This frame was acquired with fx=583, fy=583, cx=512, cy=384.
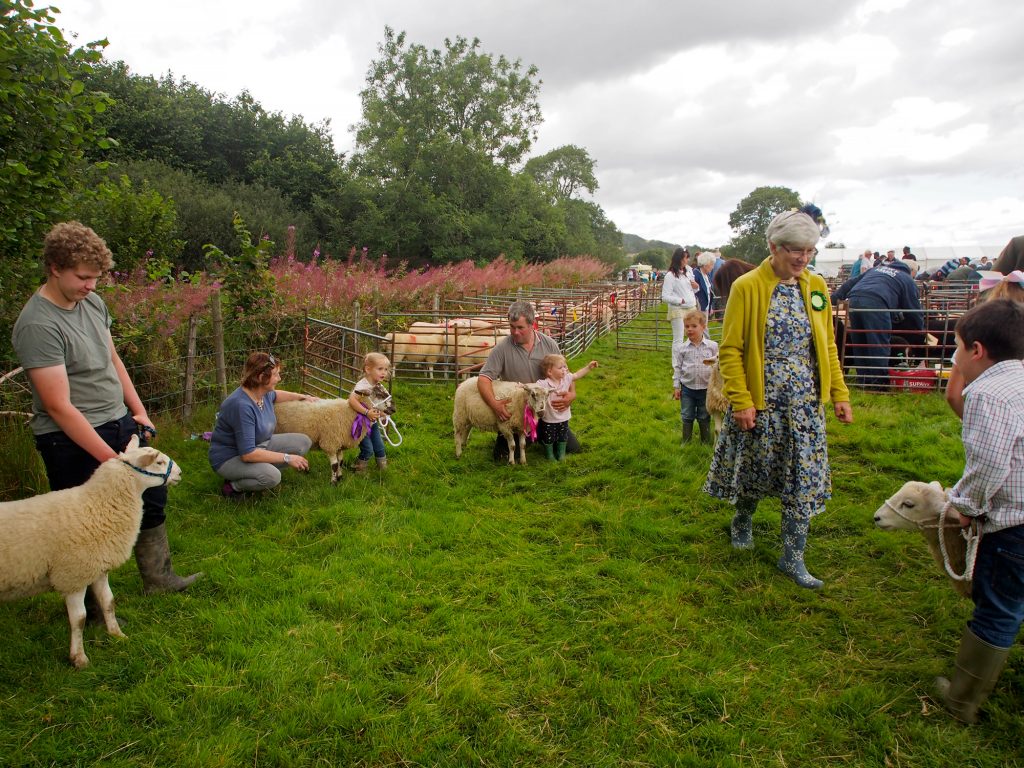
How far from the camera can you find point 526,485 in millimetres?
5512

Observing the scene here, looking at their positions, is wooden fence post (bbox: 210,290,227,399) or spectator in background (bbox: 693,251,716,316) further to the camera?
spectator in background (bbox: 693,251,716,316)

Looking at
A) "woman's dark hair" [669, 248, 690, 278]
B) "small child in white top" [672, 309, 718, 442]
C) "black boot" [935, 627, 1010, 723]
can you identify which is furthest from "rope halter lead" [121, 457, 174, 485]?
"woman's dark hair" [669, 248, 690, 278]

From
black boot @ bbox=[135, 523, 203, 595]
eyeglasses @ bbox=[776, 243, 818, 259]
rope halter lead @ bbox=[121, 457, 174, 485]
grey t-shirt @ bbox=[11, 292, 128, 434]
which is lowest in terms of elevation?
black boot @ bbox=[135, 523, 203, 595]

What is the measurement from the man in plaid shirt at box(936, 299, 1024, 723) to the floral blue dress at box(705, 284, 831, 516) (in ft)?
2.64

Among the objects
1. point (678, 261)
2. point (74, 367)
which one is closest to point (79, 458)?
point (74, 367)

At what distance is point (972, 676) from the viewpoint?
259cm

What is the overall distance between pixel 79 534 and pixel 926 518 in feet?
14.4

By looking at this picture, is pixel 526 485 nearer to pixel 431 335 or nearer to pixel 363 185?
pixel 431 335

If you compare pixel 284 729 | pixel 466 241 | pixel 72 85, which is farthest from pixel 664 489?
pixel 466 241

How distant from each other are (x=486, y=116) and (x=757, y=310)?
3584cm

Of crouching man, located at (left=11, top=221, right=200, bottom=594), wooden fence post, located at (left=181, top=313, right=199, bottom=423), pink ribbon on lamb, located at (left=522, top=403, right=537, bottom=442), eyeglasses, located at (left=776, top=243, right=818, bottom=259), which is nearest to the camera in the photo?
crouching man, located at (left=11, top=221, right=200, bottom=594)

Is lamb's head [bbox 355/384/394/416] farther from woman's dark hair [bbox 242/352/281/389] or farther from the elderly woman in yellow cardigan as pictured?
the elderly woman in yellow cardigan

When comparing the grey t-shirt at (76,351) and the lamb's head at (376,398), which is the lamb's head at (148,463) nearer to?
the grey t-shirt at (76,351)

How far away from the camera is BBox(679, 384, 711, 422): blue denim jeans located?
624 cm
